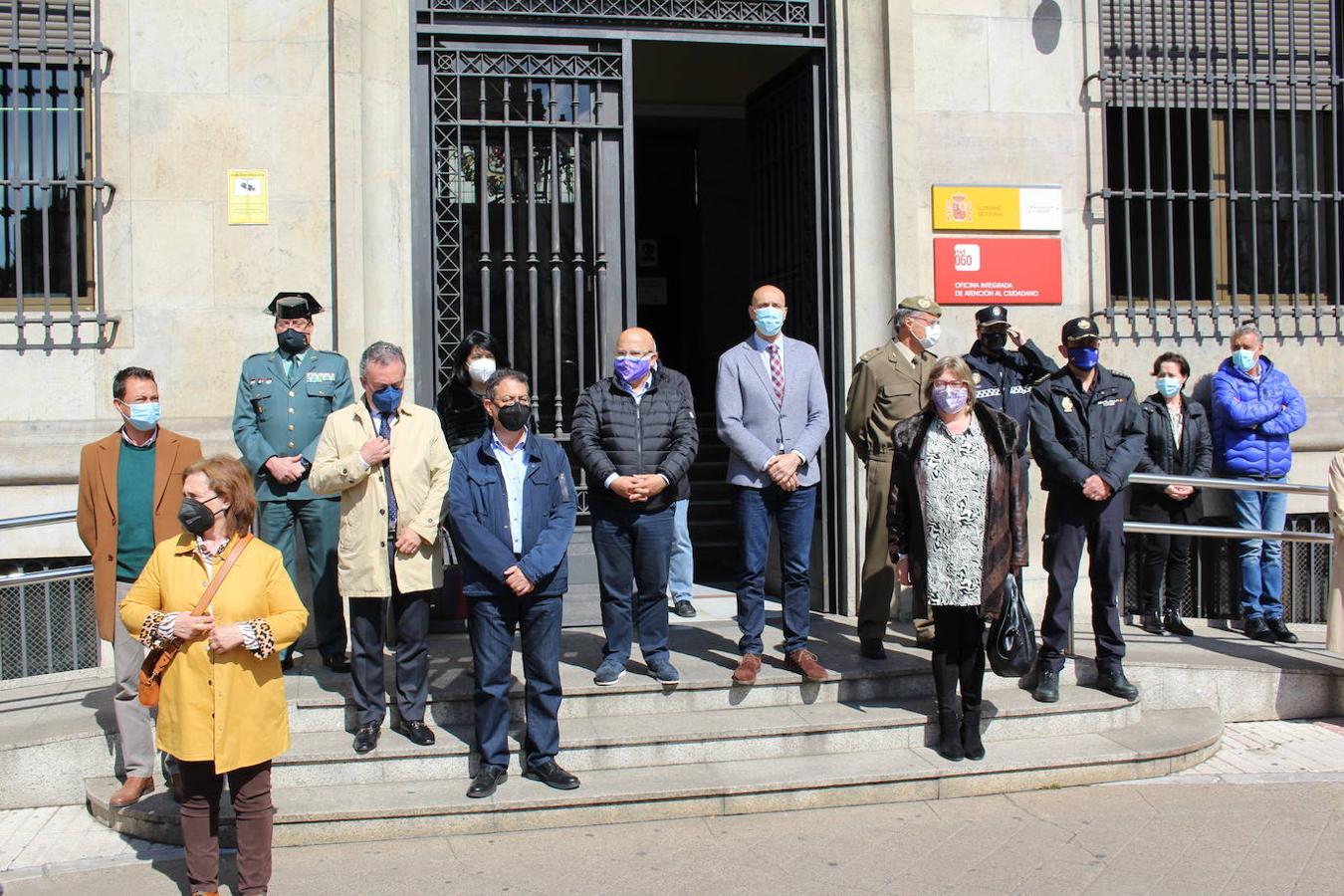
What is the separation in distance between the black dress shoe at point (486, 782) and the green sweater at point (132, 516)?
68.0 inches

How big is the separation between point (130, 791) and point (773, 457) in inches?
129

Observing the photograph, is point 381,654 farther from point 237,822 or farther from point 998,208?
point 998,208

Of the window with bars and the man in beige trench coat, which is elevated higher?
the window with bars

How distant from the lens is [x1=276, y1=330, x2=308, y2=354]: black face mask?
6.52 meters

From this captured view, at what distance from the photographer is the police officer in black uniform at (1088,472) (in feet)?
21.1

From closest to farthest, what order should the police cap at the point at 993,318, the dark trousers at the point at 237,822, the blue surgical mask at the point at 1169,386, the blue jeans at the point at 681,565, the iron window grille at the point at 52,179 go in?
the dark trousers at the point at 237,822, the police cap at the point at 993,318, the iron window grille at the point at 52,179, the blue surgical mask at the point at 1169,386, the blue jeans at the point at 681,565

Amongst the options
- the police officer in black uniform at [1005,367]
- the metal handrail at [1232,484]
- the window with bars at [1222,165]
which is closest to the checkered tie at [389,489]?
the police officer in black uniform at [1005,367]

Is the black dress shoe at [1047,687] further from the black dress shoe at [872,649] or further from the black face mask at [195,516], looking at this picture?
the black face mask at [195,516]

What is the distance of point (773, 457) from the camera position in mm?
6492

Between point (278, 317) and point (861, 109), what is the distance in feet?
12.7

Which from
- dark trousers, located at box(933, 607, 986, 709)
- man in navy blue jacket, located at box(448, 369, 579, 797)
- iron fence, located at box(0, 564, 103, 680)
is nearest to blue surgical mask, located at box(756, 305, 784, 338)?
man in navy blue jacket, located at box(448, 369, 579, 797)

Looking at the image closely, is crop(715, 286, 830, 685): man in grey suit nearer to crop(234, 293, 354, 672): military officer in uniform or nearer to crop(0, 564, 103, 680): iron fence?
crop(234, 293, 354, 672): military officer in uniform

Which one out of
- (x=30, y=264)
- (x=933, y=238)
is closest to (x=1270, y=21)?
(x=933, y=238)

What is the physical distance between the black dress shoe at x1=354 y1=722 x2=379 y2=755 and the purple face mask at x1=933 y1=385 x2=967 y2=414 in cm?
289
